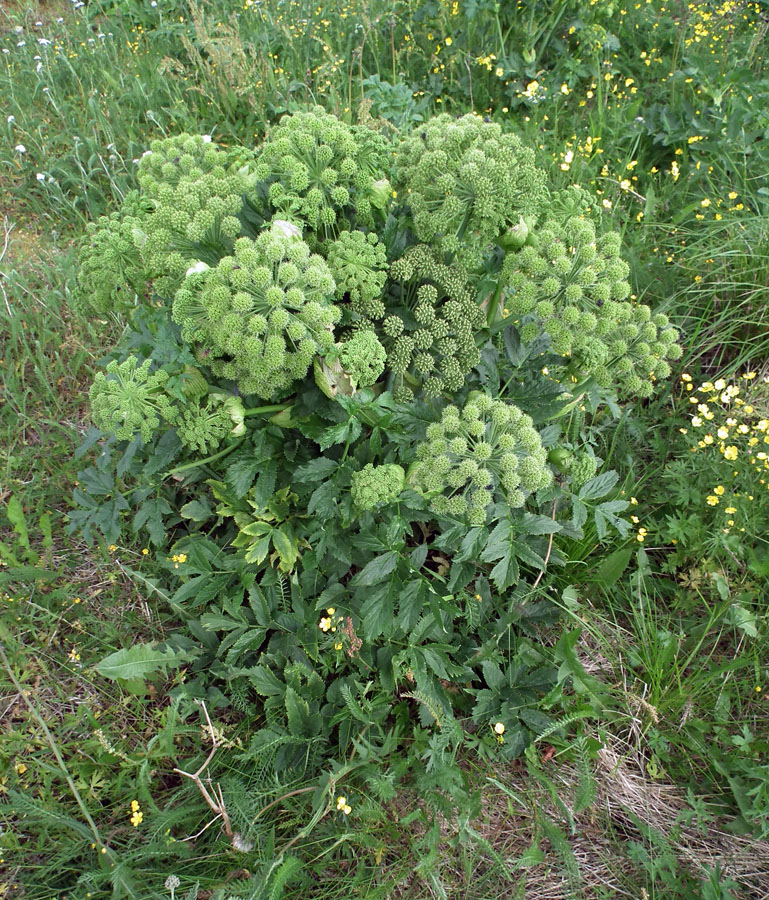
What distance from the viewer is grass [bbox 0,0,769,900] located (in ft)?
7.48

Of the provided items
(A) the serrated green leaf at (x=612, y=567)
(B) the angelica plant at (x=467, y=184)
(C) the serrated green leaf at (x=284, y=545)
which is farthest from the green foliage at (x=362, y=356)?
(A) the serrated green leaf at (x=612, y=567)

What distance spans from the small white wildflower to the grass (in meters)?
1.07

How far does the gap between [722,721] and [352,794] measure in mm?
1396

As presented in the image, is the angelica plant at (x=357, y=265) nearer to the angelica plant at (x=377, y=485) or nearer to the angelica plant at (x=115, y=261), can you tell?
the angelica plant at (x=377, y=485)

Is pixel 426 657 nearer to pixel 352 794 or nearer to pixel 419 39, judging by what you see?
pixel 352 794

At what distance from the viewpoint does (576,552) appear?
287cm

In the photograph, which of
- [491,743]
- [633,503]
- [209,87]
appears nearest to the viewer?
[491,743]

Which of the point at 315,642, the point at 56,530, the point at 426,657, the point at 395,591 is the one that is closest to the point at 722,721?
the point at 426,657

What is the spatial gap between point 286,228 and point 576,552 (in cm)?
178

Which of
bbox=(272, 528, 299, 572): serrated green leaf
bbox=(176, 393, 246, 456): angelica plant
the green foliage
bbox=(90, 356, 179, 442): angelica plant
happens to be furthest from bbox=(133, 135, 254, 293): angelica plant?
bbox=(272, 528, 299, 572): serrated green leaf

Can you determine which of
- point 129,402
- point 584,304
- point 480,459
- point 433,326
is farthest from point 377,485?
point 584,304

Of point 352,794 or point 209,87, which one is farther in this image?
point 209,87

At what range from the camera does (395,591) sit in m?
2.32

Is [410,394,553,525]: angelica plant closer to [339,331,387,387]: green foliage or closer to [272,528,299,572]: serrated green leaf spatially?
[339,331,387,387]: green foliage
